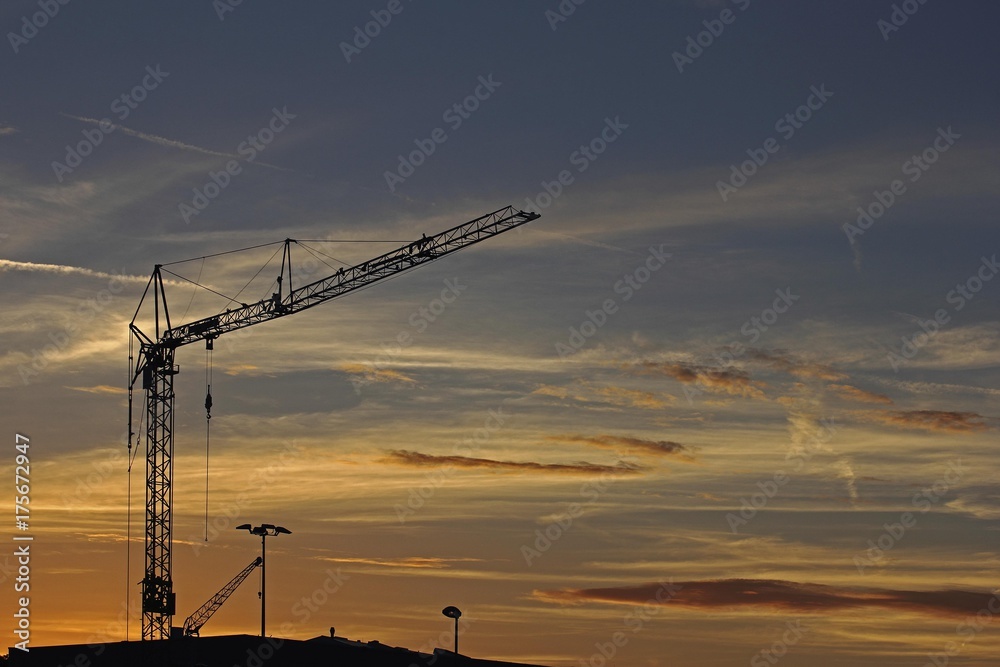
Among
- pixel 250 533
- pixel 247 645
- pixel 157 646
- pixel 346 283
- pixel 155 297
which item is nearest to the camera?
pixel 247 645

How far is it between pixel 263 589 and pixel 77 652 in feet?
55.1

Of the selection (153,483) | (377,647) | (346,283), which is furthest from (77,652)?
(346,283)

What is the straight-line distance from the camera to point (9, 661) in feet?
388

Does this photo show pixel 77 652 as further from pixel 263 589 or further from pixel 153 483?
pixel 153 483

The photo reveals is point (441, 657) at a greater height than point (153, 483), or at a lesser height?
lesser

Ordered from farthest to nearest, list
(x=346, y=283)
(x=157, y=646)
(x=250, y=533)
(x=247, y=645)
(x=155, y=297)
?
(x=155, y=297)
(x=346, y=283)
(x=157, y=646)
(x=250, y=533)
(x=247, y=645)

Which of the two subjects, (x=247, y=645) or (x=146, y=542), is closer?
(x=247, y=645)

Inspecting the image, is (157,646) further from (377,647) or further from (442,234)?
(442,234)

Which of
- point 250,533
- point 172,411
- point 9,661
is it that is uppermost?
point 172,411

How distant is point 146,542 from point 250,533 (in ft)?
94.1

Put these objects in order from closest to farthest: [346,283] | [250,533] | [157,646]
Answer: [250,533], [157,646], [346,283]

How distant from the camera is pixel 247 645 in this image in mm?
113938

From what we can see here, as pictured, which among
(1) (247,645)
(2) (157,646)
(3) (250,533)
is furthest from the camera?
(2) (157,646)

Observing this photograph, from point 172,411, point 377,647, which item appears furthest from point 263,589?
point 172,411
